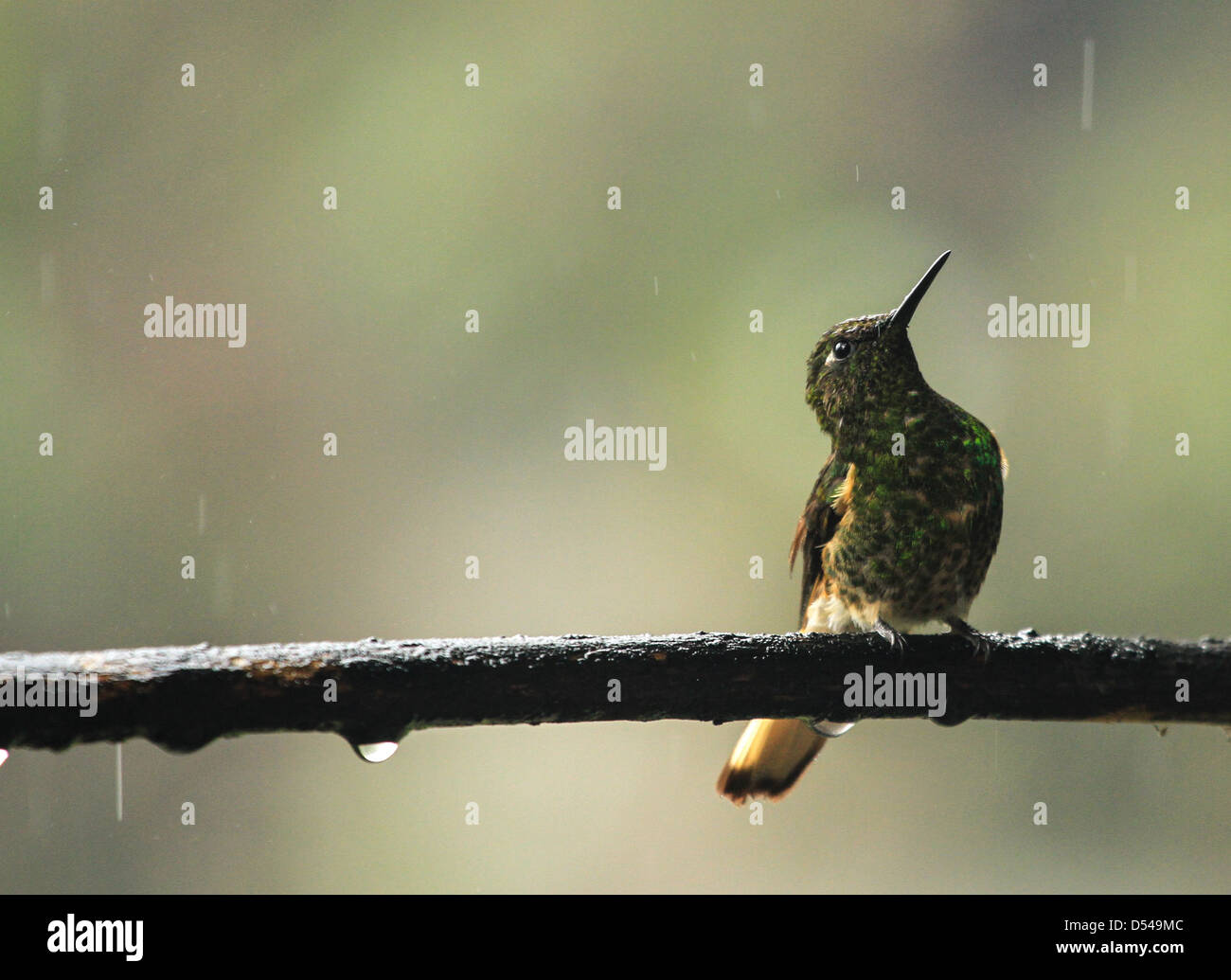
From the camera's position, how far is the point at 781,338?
185 inches

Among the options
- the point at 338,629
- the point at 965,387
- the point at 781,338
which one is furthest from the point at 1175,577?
the point at 338,629

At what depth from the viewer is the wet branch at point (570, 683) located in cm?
124

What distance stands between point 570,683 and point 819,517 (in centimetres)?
94

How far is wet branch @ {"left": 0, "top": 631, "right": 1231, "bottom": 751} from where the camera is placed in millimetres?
1240

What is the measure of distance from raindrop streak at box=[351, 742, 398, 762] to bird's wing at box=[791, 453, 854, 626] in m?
1.06

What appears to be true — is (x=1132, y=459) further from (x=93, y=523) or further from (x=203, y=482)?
(x=93, y=523)

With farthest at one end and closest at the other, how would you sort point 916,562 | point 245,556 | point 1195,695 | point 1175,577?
point 245,556
point 1175,577
point 916,562
point 1195,695

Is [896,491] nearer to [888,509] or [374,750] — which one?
[888,509]

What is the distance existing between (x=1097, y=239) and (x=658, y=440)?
206cm

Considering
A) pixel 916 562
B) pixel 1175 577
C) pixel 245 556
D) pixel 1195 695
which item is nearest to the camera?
pixel 1195 695
